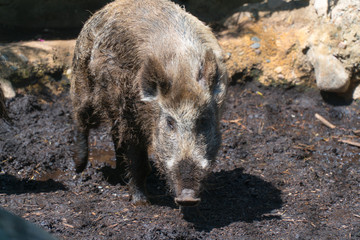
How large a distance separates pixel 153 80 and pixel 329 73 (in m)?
4.08

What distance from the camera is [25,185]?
6.02 metres

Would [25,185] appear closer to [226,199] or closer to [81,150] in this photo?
[81,150]

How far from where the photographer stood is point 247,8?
9125 millimetres

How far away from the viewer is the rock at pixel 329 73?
771cm

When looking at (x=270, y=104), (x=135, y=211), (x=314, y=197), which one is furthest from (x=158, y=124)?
(x=270, y=104)

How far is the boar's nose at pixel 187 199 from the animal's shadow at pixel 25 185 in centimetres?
209

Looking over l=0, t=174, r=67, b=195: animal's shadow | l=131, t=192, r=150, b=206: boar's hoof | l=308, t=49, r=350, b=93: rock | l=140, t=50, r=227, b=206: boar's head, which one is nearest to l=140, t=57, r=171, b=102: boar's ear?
l=140, t=50, r=227, b=206: boar's head

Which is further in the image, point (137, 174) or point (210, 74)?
point (137, 174)

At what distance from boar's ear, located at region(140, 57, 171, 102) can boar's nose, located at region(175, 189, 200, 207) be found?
96 cm

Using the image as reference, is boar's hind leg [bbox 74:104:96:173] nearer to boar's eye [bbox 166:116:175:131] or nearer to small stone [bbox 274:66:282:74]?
boar's eye [bbox 166:116:175:131]

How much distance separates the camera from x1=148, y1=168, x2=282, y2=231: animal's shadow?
200 inches

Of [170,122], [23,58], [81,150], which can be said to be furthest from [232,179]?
[23,58]

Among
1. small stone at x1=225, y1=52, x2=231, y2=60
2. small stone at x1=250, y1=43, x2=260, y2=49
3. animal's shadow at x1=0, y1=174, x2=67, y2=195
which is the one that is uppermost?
small stone at x1=250, y1=43, x2=260, y2=49

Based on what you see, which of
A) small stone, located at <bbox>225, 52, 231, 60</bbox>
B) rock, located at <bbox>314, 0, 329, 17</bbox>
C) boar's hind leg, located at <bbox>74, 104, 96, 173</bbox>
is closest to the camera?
boar's hind leg, located at <bbox>74, 104, 96, 173</bbox>
